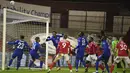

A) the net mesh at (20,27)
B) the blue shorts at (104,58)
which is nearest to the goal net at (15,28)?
the net mesh at (20,27)

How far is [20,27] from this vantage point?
23094 mm

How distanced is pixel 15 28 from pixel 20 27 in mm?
366

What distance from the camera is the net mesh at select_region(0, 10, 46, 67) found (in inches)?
809

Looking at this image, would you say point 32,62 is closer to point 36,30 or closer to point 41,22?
point 41,22

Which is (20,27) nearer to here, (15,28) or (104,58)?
(15,28)

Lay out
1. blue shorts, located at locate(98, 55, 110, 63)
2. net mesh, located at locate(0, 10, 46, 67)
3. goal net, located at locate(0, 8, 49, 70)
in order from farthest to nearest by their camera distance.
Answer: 1. net mesh, located at locate(0, 10, 46, 67)
2. goal net, located at locate(0, 8, 49, 70)
3. blue shorts, located at locate(98, 55, 110, 63)

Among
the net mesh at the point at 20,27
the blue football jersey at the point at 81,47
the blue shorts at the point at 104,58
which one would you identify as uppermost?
the net mesh at the point at 20,27

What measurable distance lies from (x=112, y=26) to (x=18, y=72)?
20.4 metres

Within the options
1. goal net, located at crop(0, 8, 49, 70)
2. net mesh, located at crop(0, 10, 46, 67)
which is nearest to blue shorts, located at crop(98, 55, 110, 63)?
goal net, located at crop(0, 8, 49, 70)

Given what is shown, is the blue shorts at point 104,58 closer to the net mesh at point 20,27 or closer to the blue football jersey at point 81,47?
the blue football jersey at point 81,47

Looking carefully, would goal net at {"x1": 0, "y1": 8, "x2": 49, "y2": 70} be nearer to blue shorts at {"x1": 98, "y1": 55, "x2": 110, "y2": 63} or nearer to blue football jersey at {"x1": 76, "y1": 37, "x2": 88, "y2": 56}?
blue football jersey at {"x1": 76, "y1": 37, "x2": 88, "y2": 56}

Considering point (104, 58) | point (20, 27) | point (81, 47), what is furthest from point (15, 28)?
point (104, 58)

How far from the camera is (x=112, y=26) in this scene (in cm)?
3681

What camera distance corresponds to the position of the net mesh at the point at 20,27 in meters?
20.5
